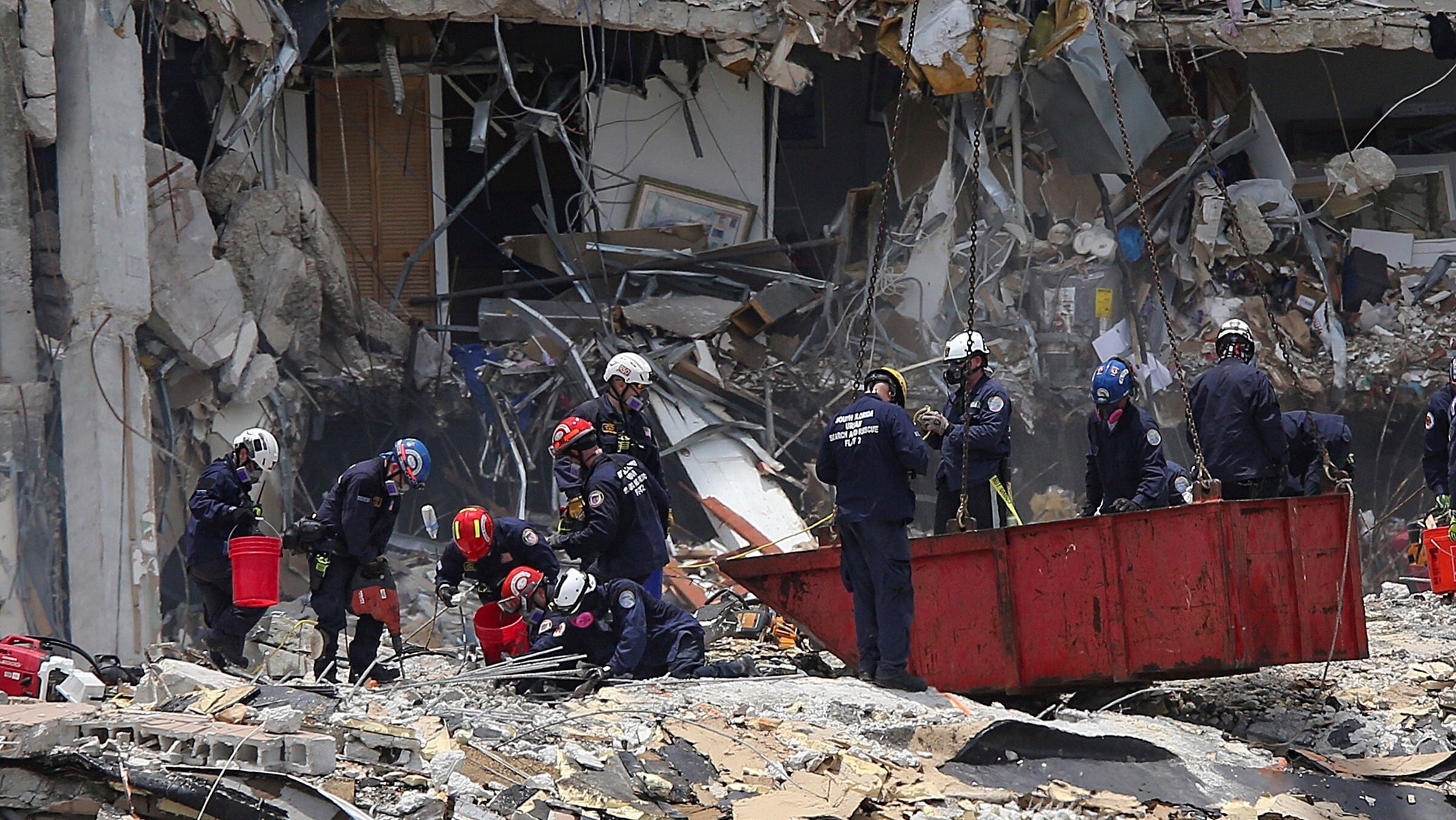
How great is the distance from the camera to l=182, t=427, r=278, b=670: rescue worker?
8.37m

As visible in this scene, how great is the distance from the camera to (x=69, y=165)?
9.92 m

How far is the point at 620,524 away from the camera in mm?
7938

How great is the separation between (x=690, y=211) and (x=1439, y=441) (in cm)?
660

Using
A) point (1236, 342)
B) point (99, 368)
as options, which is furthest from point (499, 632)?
point (1236, 342)

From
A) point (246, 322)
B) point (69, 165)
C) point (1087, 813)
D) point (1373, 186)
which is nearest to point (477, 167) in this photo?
point (246, 322)

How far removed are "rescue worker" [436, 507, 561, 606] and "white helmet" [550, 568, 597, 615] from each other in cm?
60

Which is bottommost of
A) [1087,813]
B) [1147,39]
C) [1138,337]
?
[1087,813]

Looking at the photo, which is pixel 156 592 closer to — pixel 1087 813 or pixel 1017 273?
pixel 1087 813

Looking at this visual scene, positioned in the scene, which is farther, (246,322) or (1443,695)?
(246,322)

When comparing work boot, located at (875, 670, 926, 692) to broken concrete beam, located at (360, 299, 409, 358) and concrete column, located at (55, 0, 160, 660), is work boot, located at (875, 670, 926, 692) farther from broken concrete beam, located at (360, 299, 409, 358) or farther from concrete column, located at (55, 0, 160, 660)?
broken concrete beam, located at (360, 299, 409, 358)

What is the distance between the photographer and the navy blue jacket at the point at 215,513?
8.36 metres

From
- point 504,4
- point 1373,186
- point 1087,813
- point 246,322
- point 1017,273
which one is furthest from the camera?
point 1373,186

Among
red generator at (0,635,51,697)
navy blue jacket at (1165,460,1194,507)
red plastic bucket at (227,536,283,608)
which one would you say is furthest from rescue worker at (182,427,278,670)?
navy blue jacket at (1165,460,1194,507)

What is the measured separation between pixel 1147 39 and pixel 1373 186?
8.89 feet
